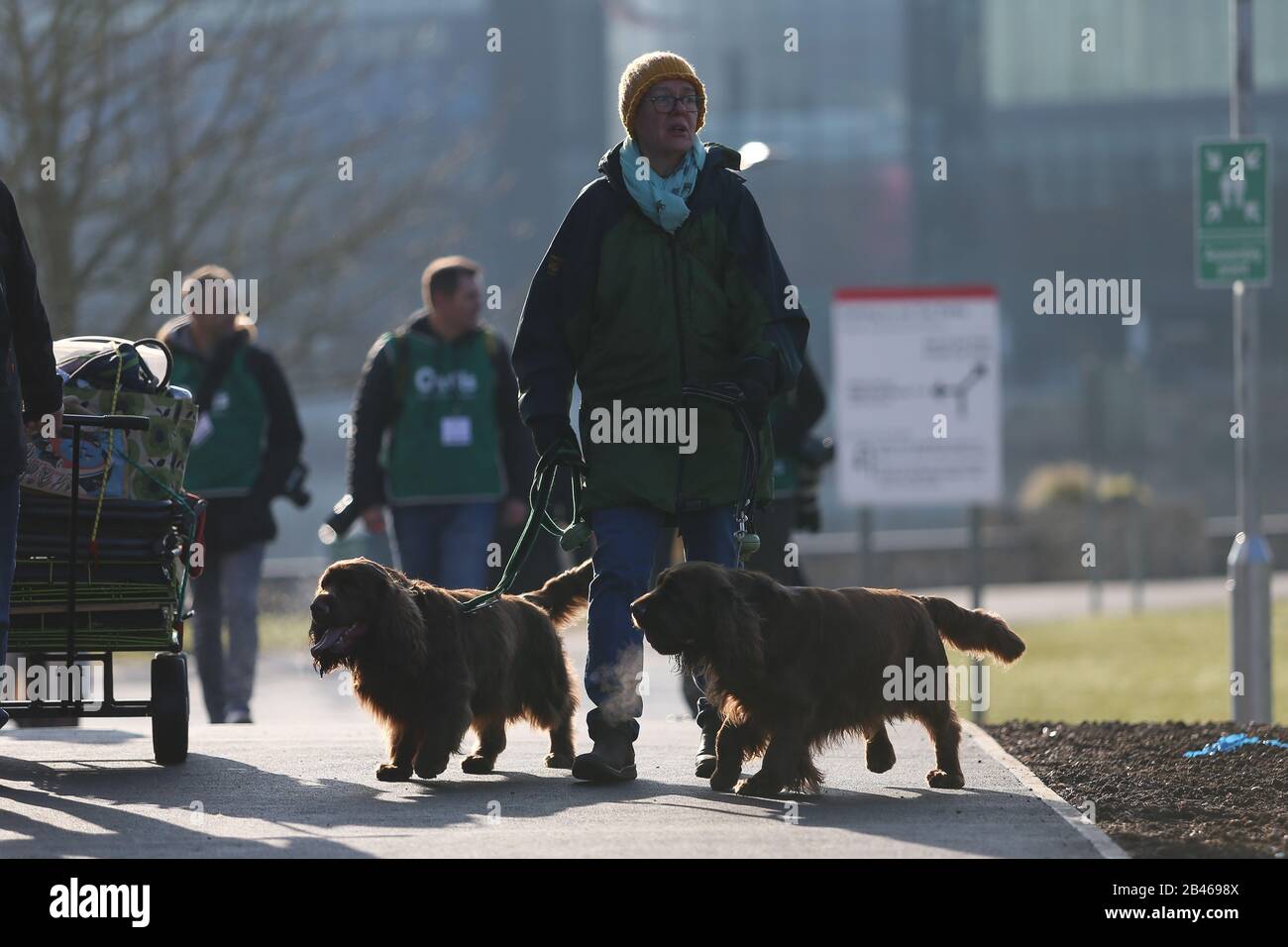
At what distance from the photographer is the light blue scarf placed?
22.1 feet

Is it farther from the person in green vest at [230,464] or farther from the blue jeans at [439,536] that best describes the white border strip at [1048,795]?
the person in green vest at [230,464]

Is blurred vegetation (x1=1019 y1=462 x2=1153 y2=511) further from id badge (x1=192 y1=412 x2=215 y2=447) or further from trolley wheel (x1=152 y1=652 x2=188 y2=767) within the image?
trolley wheel (x1=152 y1=652 x2=188 y2=767)

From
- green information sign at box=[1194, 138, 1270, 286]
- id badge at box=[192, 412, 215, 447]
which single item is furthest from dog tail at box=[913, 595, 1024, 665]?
id badge at box=[192, 412, 215, 447]

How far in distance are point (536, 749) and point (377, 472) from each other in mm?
2110

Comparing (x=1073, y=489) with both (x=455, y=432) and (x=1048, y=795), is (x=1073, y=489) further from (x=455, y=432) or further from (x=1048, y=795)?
(x=1048, y=795)

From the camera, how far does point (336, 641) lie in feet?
21.8

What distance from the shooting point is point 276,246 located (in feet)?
73.2

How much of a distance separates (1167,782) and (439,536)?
3829 millimetres

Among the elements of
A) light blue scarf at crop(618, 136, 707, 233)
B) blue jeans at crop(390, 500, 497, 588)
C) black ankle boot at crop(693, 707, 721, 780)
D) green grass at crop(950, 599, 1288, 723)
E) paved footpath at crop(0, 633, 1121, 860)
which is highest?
light blue scarf at crop(618, 136, 707, 233)

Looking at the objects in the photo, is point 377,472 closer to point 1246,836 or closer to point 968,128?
point 1246,836

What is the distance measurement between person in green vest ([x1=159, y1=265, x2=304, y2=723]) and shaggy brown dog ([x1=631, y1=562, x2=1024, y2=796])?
4.26 metres

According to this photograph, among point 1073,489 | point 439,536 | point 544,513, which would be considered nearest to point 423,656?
point 544,513

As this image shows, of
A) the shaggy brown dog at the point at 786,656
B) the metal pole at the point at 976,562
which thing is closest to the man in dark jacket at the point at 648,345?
the shaggy brown dog at the point at 786,656

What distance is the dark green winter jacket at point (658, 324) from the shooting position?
677 cm
